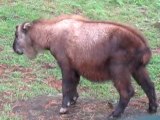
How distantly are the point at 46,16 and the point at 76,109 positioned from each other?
439 cm

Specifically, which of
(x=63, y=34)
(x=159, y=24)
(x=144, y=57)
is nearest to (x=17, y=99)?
(x=63, y=34)

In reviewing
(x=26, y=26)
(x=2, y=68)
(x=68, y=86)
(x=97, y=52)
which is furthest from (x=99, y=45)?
(x=2, y=68)

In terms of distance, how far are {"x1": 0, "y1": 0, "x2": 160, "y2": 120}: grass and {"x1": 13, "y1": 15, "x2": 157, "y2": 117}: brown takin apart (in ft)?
2.70

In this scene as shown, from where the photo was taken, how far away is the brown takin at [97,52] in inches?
242

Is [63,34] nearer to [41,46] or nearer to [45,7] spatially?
[41,46]

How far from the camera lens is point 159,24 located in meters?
10.6

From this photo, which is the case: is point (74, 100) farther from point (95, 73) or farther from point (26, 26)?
point (26, 26)

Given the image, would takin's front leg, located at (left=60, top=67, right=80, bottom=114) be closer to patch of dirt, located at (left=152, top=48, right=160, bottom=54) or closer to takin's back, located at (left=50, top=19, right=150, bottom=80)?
takin's back, located at (left=50, top=19, right=150, bottom=80)

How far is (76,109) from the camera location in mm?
6770

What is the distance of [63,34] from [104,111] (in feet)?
3.79

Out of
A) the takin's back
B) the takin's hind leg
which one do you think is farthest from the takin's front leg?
the takin's hind leg

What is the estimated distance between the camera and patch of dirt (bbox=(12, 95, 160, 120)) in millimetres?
6523

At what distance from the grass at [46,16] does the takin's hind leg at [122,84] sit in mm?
822

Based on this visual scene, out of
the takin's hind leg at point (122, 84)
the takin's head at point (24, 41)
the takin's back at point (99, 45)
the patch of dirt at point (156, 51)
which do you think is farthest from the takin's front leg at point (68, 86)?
the patch of dirt at point (156, 51)
